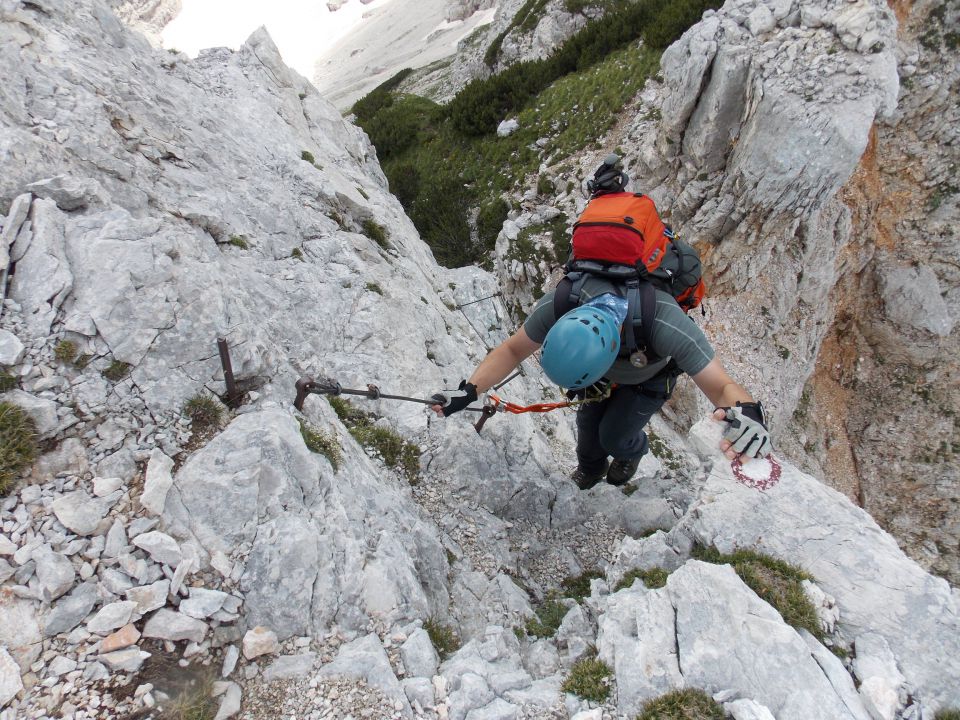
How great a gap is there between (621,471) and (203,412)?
275 inches

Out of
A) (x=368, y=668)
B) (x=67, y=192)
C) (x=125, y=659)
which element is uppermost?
(x=67, y=192)

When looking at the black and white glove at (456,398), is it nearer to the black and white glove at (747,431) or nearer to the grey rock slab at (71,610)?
the black and white glove at (747,431)

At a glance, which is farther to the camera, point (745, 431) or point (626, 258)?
point (626, 258)

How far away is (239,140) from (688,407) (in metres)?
14.7

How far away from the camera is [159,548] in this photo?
4199 mm

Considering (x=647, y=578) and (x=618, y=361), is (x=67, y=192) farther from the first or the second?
(x=647, y=578)

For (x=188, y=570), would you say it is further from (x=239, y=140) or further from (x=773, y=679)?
(x=239, y=140)

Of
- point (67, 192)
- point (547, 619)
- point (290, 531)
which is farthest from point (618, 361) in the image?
point (67, 192)

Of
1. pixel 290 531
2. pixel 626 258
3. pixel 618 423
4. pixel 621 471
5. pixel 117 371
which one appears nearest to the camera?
pixel 290 531

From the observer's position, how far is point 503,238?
1939 cm

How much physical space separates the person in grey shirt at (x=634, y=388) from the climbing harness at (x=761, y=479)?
14cm

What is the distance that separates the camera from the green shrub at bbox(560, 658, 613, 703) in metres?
4.17

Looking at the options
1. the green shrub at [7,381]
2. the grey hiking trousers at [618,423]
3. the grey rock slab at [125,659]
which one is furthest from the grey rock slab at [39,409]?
the grey hiking trousers at [618,423]

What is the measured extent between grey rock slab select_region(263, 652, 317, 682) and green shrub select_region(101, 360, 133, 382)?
10.5ft
